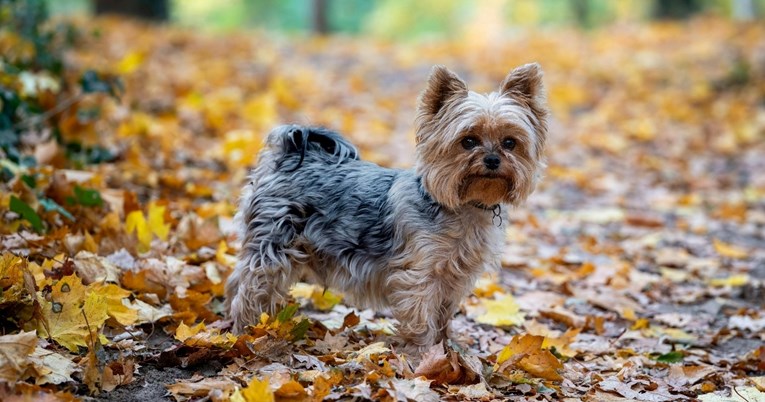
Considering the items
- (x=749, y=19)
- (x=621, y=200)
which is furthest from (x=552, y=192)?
(x=749, y=19)

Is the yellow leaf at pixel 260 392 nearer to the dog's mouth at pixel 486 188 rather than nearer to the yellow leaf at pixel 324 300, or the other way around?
the dog's mouth at pixel 486 188

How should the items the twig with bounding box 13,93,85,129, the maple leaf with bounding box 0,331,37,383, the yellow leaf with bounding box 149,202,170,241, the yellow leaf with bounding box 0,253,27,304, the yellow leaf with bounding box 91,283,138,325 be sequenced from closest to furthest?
the maple leaf with bounding box 0,331,37,383 → the yellow leaf with bounding box 0,253,27,304 → the yellow leaf with bounding box 91,283,138,325 → the yellow leaf with bounding box 149,202,170,241 → the twig with bounding box 13,93,85,129

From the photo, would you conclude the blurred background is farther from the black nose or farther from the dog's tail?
the black nose

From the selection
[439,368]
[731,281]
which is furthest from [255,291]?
[731,281]

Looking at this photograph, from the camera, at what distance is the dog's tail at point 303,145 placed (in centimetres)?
500

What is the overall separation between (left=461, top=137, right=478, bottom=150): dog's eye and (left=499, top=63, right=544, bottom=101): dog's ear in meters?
0.39

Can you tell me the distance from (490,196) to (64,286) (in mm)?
2340

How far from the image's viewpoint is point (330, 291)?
5.56 meters

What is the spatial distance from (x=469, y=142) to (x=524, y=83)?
1.75 feet

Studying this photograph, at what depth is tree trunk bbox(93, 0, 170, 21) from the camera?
1788 cm

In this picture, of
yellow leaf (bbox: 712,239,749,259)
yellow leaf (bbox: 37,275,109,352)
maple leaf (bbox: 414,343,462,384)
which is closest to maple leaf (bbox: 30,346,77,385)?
yellow leaf (bbox: 37,275,109,352)

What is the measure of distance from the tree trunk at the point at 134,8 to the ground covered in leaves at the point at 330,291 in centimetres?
382

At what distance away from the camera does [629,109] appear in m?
14.0

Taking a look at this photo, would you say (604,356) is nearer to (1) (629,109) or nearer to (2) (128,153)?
(2) (128,153)
